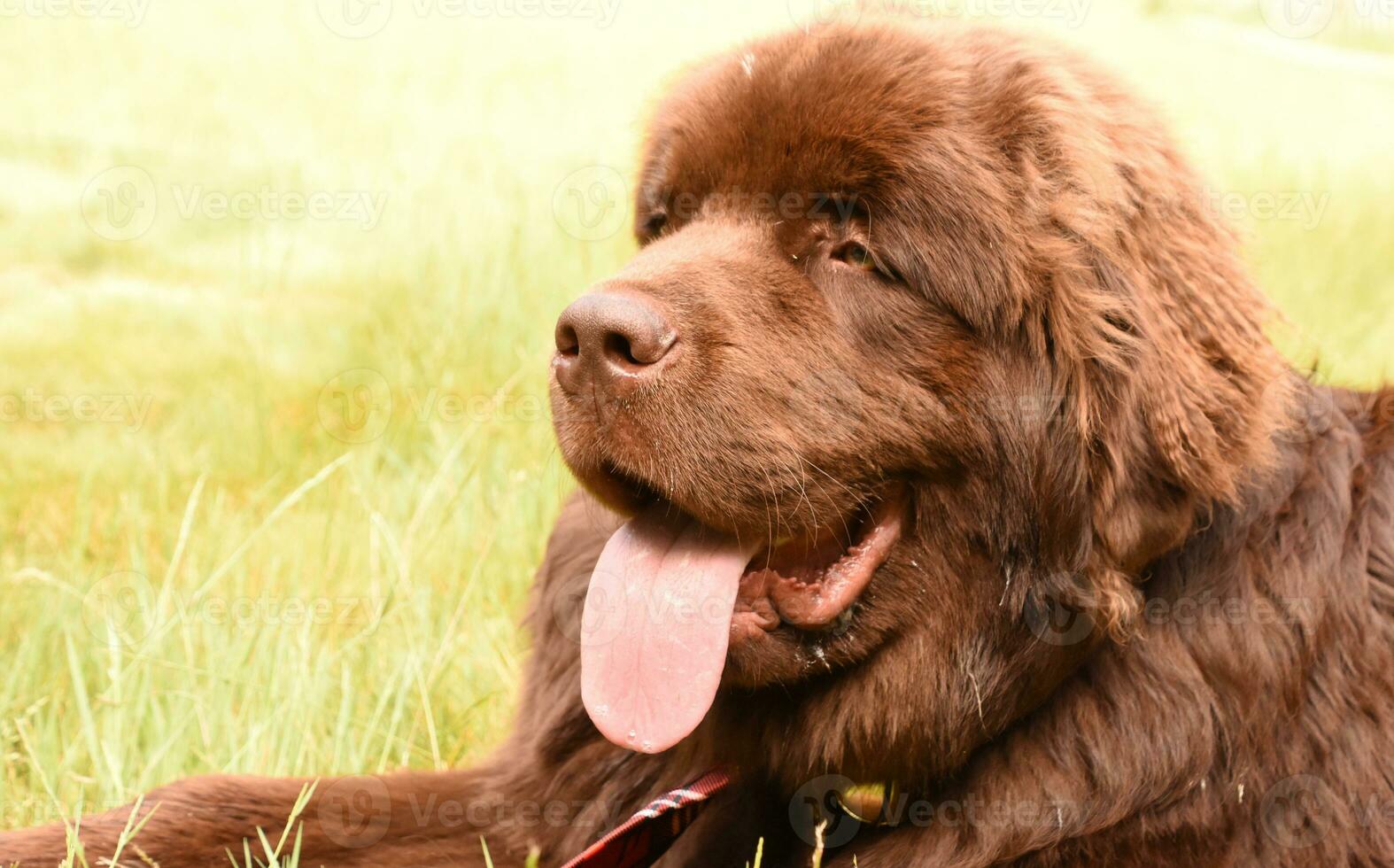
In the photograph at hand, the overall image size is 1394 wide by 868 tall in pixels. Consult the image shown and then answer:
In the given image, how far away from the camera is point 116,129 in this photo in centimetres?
1025

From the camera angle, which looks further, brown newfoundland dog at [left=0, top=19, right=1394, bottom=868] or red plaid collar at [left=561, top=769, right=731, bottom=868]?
red plaid collar at [left=561, top=769, right=731, bottom=868]

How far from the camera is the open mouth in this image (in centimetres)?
240

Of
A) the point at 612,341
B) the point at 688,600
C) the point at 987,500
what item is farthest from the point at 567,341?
the point at 987,500

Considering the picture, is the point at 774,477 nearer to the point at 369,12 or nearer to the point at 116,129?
the point at 116,129

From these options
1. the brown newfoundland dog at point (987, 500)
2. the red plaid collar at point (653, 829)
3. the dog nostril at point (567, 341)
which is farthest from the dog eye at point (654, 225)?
the red plaid collar at point (653, 829)

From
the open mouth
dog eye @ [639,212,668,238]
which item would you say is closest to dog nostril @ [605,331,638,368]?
the open mouth

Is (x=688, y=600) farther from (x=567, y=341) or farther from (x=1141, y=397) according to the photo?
(x=1141, y=397)

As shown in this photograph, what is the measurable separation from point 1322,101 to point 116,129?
12.3 m

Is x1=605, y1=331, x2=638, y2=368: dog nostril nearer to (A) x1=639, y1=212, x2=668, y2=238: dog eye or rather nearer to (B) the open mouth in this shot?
(B) the open mouth

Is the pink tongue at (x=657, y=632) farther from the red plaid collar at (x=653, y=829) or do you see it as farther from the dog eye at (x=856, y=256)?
the dog eye at (x=856, y=256)

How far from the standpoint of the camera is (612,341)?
7.69ft

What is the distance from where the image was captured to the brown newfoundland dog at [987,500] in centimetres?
236

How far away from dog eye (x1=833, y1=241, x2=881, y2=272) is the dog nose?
1.29 ft

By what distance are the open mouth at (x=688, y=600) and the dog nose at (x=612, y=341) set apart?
256 mm
